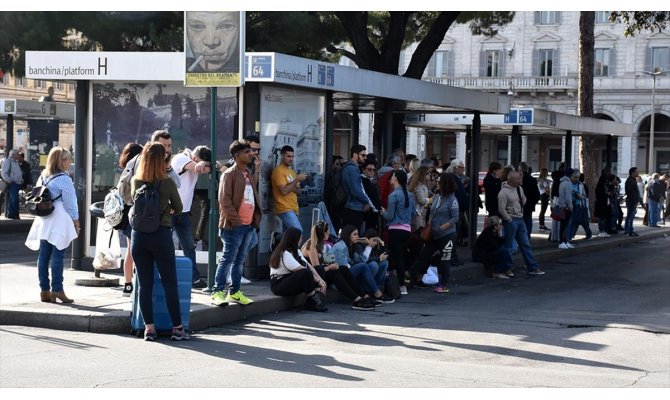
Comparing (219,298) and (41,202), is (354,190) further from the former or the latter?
(41,202)

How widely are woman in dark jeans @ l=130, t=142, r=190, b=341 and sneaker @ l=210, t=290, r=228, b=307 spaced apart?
4.22ft

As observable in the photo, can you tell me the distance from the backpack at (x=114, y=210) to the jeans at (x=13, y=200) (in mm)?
15835

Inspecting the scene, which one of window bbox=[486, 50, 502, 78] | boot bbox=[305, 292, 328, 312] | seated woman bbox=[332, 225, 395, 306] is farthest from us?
window bbox=[486, 50, 502, 78]

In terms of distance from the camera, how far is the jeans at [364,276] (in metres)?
13.0

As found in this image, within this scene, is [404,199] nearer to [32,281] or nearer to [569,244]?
[32,281]

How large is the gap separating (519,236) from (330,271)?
521 cm

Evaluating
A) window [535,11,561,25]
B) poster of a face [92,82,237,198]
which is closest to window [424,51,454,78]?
window [535,11,561,25]

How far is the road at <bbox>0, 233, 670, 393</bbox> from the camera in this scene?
26.8ft

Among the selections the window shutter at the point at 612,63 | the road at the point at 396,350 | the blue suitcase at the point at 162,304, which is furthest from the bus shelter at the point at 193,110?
the window shutter at the point at 612,63

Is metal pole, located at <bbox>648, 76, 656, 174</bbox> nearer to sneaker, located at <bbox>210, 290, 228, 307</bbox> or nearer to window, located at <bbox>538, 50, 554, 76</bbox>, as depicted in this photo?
window, located at <bbox>538, 50, 554, 76</bbox>

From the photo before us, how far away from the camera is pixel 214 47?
441 inches

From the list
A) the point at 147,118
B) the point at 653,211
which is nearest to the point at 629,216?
the point at 653,211

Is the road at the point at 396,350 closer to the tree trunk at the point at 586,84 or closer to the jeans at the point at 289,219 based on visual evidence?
the jeans at the point at 289,219

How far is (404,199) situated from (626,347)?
14.6ft
